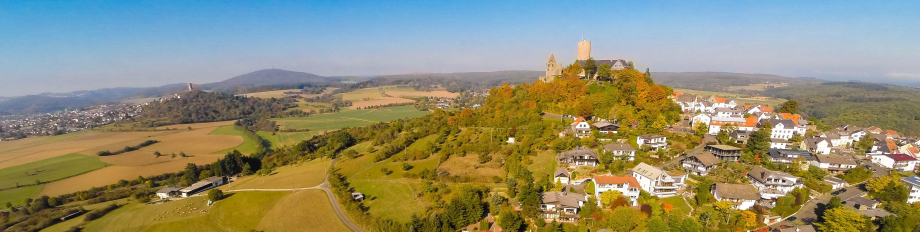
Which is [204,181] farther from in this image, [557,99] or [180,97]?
[180,97]

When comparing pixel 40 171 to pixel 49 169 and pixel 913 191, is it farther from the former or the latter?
pixel 913 191

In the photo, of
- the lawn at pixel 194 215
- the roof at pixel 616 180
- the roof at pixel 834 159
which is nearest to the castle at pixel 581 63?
the roof at pixel 834 159

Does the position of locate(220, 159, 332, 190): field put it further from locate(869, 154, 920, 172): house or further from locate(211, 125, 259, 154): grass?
locate(869, 154, 920, 172): house

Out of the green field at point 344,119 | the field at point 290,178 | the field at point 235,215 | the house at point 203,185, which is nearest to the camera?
the field at point 235,215

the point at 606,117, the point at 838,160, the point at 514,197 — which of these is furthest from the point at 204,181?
the point at 838,160

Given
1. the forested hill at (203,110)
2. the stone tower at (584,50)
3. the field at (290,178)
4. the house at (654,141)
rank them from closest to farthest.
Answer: the house at (654,141), the field at (290,178), the stone tower at (584,50), the forested hill at (203,110)

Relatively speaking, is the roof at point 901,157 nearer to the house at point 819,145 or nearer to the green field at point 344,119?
the house at point 819,145
